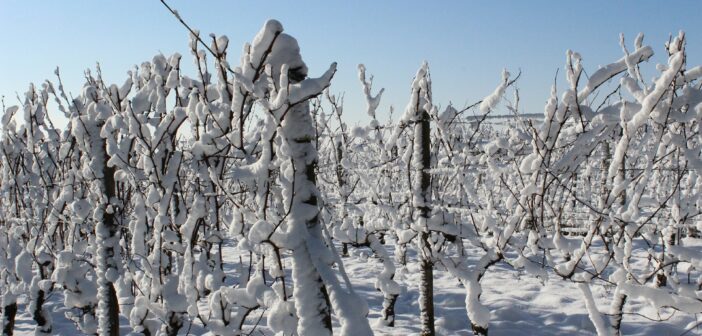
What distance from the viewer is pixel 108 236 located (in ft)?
11.9

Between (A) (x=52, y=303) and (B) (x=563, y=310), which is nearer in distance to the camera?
(B) (x=563, y=310)

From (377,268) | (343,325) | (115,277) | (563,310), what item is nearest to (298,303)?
(343,325)

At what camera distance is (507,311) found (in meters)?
5.93

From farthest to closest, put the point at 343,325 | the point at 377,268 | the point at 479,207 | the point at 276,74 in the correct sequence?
the point at 377,268, the point at 479,207, the point at 276,74, the point at 343,325

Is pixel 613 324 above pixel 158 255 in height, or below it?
below

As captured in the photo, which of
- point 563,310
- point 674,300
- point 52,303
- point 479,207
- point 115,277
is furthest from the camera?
point 52,303

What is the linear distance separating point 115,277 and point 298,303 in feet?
7.63

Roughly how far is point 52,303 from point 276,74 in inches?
285

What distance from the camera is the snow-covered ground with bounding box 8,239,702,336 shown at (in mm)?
5348

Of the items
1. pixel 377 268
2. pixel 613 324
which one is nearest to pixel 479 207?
pixel 613 324

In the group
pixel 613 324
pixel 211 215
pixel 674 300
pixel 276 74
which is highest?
pixel 276 74

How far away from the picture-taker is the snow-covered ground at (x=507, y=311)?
5348mm

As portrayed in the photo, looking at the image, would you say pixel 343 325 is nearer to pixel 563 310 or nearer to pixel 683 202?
pixel 683 202

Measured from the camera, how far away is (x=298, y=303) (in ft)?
6.12
